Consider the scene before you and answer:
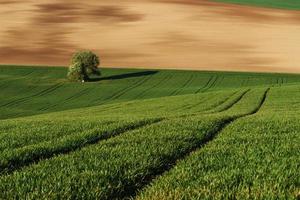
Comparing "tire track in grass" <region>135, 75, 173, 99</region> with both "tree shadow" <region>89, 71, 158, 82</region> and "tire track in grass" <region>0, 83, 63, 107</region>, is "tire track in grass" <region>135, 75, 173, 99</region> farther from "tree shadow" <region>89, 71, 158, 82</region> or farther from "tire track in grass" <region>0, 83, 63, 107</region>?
"tire track in grass" <region>0, 83, 63, 107</region>

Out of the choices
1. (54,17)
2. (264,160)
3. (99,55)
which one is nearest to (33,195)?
(264,160)

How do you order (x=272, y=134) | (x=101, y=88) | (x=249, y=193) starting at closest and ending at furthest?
(x=249, y=193), (x=272, y=134), (x=101, y=88)

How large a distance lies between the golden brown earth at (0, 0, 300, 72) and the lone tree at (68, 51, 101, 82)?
23.9 feet

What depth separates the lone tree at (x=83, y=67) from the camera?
8981 cm

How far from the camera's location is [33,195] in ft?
23.4

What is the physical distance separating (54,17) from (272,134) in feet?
375

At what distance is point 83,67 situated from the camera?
301 feet

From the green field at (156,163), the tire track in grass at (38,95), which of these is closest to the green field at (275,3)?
the tire track in grass at (38,95)

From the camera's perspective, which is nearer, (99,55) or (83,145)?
(83,145)

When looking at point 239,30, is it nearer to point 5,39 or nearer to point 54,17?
point 54,17

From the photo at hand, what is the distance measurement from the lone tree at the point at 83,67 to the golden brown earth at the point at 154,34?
23.9 feet

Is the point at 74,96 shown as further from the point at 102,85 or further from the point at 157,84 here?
the point at 157,84

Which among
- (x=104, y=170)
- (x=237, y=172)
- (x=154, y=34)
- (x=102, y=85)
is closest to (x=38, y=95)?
(x=102, y=85)

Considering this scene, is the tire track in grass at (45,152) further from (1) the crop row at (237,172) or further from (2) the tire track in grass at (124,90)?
(2) the tire track in grass at (124,90)
